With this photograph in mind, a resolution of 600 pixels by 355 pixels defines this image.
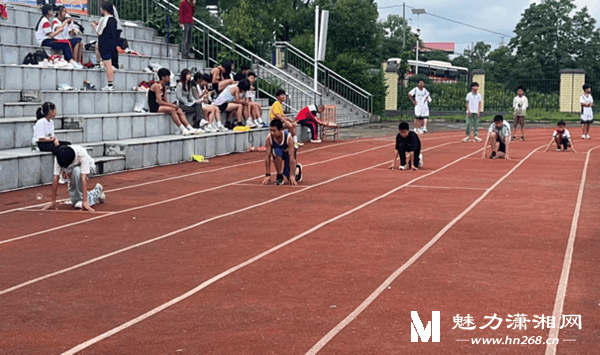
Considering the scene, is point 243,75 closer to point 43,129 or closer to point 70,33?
point 70,33

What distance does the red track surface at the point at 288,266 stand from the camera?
5434 mm

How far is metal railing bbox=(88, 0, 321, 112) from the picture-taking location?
24062 millimetres

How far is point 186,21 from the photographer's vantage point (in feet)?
72.4

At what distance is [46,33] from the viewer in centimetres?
1777

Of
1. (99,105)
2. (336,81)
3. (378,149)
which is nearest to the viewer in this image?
(99,105)

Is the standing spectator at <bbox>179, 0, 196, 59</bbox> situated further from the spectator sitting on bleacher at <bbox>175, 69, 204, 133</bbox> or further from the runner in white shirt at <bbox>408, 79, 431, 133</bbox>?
the runner in white shirt at <bbox>408, 79, 431, 133</bbox>

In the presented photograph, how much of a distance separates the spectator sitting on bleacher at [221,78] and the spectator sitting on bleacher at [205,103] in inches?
24.4

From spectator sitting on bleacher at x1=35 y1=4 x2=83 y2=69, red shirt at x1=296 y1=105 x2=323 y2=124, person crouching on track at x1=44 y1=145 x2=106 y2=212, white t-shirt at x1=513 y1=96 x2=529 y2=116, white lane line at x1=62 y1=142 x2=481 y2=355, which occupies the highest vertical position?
spectator sitting on bleacher at x1=35 y1=4 x2=83 y2=69

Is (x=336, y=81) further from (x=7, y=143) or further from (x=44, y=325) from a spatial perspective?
(x=44, y=325)

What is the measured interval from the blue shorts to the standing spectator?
32.0 feet

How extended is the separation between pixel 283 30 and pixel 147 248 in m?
27.5

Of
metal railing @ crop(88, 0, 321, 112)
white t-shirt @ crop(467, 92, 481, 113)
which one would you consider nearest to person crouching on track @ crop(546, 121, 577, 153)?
white t-shirt @ crop(467, 92, 481, 113)

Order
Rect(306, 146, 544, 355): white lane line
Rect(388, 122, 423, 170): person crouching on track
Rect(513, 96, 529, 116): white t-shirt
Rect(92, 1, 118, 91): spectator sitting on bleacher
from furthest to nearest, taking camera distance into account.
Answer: Rect(513, 96, 529, 116): white t-shirt → Rect(92, 1, 118, 91): spectator sitting on bleacher → Rect(388, 122, 423, 170): person crouching on track → Rect(306, 146, 544, 355): white lane line

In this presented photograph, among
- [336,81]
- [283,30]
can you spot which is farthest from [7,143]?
[283,30]
